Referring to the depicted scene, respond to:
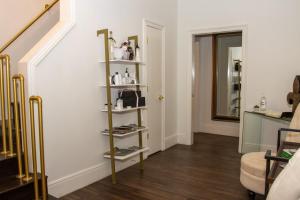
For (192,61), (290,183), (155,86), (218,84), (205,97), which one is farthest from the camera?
(205,97)

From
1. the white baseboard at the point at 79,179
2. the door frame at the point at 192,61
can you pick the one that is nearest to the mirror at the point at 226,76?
the door frame at the point at 192,61

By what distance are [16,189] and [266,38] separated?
409 cm

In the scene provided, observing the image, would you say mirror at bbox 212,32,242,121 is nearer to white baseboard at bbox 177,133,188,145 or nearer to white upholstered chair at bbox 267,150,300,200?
white baseboard at bbox 177,133,188,145

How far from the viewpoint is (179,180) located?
3508 mm

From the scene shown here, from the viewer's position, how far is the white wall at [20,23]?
139 inches

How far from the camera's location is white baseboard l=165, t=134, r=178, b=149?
16.5 ft

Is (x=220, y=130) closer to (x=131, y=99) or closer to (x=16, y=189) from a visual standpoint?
(x=131, y=99)

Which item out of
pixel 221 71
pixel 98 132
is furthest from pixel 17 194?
pixel 221 71

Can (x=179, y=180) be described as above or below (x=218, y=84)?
below

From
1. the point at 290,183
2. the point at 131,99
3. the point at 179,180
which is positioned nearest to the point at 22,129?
the point at 131,99

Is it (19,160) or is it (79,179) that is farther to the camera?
(79,179)

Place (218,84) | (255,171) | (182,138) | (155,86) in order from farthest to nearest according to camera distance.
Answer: (218,84), (182,138), (155,86), (255,171)

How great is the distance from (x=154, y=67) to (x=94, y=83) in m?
1.45

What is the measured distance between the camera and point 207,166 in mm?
4039
